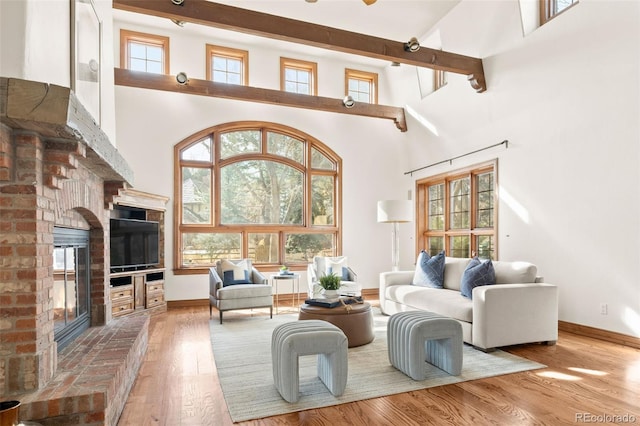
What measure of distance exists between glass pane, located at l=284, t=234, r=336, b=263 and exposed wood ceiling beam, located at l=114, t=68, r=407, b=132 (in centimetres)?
235

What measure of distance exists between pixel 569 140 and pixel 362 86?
424 centimetres

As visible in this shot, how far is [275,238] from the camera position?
6961mm

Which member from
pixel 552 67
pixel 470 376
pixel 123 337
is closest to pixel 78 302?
pixel 123 337

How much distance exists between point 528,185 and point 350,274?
292 centimetres

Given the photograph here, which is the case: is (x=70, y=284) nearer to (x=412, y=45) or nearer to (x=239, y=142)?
(x=239, y=142)

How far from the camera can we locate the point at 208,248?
21.5ft

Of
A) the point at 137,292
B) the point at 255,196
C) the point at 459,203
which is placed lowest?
the point at 137,292

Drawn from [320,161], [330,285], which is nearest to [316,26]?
[320,161]

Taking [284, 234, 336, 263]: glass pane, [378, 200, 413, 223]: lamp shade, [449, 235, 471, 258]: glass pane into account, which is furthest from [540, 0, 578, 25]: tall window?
[284, 234, 336, 263]: glass pane

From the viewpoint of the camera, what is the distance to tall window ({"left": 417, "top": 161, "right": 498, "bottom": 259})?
575cm

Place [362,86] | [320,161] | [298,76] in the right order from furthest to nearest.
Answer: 1. [362,86]
2. [320,161]
3. [298,76]

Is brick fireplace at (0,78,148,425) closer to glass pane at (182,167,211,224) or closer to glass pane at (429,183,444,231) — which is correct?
glass pane at (182,167,211,224)

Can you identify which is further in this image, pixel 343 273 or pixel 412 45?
pixel 343 273

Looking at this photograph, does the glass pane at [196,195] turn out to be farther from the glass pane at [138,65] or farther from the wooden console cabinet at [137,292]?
the glass pane at [138,65]
